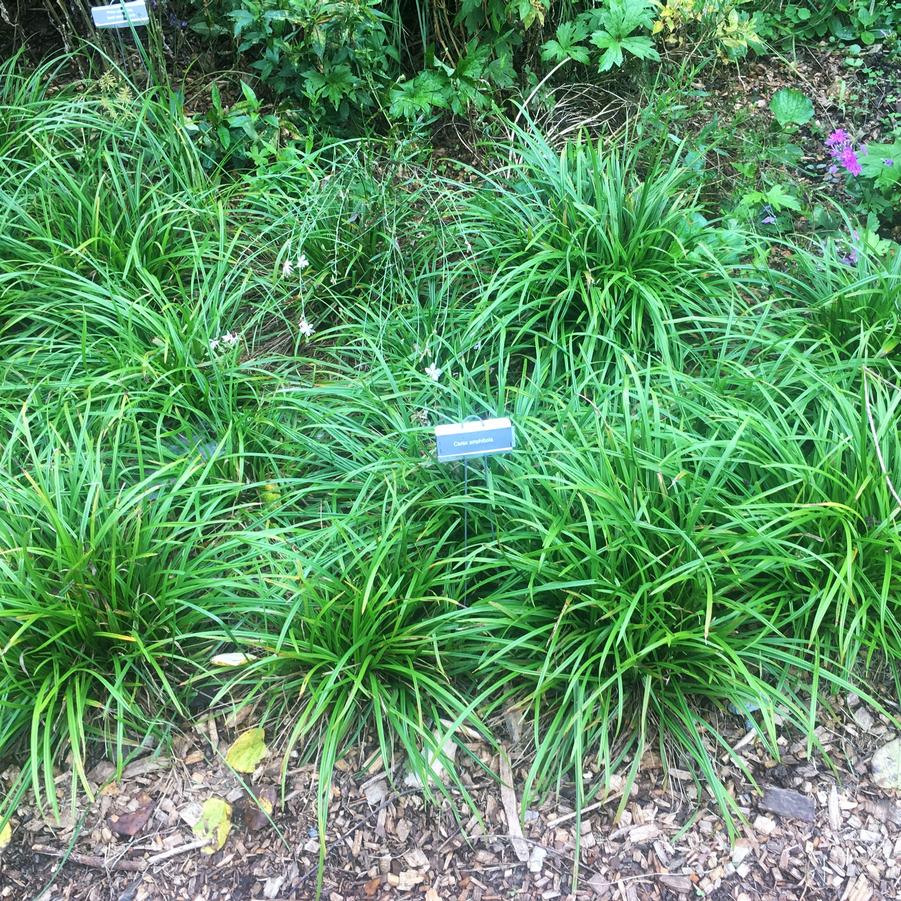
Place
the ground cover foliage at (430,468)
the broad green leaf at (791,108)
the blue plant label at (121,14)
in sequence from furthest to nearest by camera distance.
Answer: the broad green leaf at (791,108)
the blue plant label at (121,14)
the ground cover foliage at (430,468)

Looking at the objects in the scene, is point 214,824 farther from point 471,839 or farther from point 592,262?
point 592,262

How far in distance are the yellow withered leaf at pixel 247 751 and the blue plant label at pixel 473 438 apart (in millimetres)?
849

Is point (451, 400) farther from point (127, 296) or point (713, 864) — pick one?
point (713, 864)

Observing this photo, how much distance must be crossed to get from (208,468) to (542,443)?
938 millimetres

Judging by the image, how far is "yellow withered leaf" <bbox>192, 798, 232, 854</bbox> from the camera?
A: 79.4 inches

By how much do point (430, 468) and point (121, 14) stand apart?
7.13 feet

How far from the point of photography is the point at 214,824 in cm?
204

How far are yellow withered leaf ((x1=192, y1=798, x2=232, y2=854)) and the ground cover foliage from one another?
0.69 feet

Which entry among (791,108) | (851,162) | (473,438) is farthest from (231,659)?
(791,108)

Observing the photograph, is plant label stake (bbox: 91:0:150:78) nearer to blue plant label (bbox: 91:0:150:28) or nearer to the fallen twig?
blue plant label (bbox: 91:0:150:28)

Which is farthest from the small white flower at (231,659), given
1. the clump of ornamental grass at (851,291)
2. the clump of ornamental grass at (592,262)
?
the clump of ornamental grass at (851,291)

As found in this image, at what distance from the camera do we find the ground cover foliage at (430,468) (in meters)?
2.08

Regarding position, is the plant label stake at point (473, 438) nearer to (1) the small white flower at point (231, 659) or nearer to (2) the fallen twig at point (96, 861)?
(1) the small white flower at point (231, 659)

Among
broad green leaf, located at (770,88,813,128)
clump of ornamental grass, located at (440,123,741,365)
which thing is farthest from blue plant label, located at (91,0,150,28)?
broad green leaf, located at (770,88,813,128)
